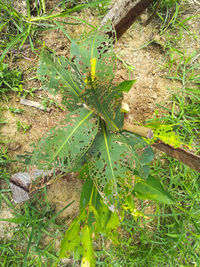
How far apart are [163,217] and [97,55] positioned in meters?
1.65

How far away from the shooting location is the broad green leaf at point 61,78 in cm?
121

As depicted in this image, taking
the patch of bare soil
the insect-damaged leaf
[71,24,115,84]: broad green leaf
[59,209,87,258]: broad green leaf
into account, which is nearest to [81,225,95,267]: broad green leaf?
[59,209,87,258]: broad green leaf

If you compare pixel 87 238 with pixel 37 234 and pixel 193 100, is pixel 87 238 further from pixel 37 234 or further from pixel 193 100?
pixel 193 100

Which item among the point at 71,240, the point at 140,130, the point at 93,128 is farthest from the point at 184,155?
the point at 71,240

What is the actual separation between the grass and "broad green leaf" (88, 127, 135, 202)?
0.85m

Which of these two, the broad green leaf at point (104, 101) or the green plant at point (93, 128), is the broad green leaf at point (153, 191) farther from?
the broad green leaf at point (104, 101)

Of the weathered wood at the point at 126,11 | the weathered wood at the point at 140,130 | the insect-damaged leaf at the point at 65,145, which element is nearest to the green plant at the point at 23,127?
the insect-damaged leaf at the point at 65,145

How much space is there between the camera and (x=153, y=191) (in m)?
1.56

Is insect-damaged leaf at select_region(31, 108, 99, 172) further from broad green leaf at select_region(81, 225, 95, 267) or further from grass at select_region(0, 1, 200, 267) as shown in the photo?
grass at select_region(0, 1, 200, 267)

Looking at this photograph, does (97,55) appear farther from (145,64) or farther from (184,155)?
(145,64)

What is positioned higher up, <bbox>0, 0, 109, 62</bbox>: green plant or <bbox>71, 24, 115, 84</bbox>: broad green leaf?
<bbox>71, 24, 115, 84</bbox>: broad green leaf

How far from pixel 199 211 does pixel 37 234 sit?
155 centimetres

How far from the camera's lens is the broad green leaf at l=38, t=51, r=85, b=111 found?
3.97 ft

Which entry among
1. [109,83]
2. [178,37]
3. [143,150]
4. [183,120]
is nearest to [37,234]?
[143,150]
